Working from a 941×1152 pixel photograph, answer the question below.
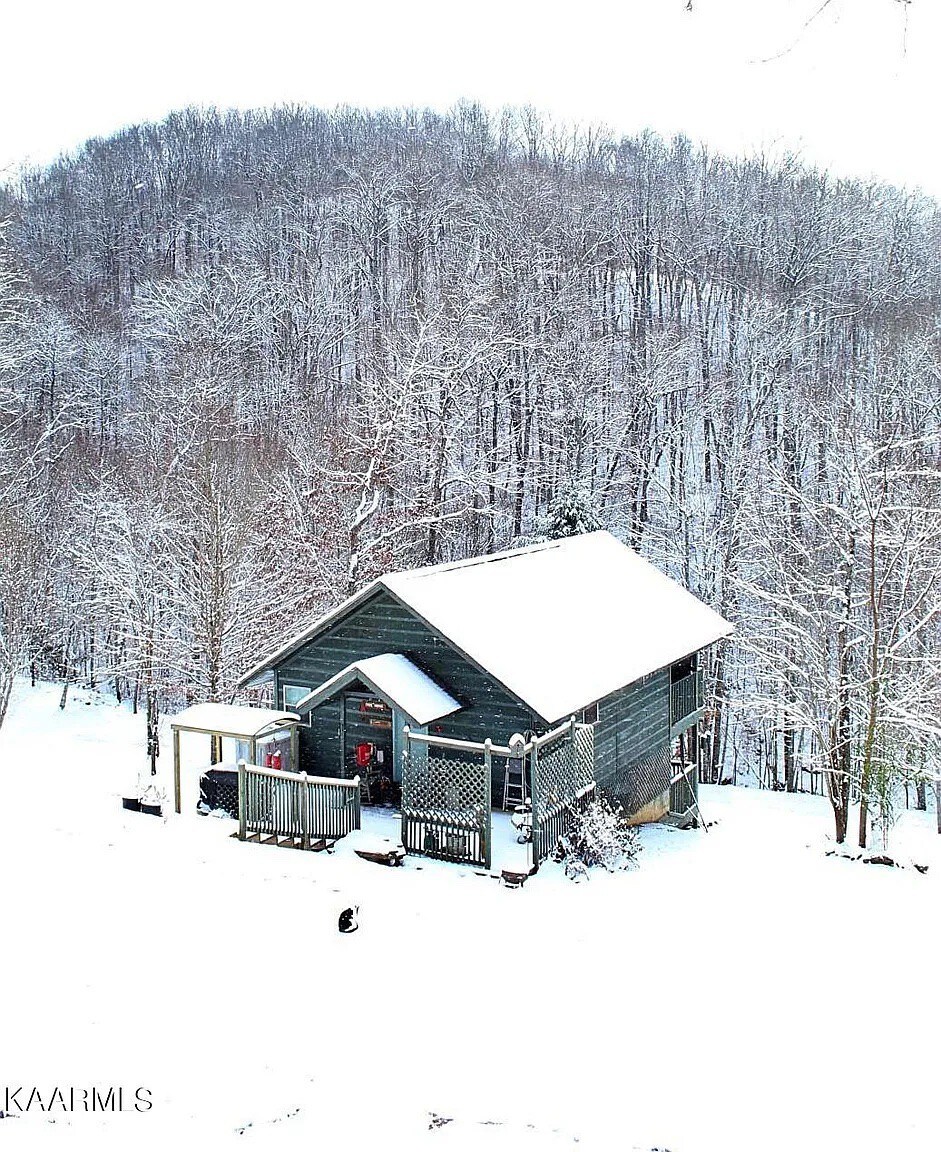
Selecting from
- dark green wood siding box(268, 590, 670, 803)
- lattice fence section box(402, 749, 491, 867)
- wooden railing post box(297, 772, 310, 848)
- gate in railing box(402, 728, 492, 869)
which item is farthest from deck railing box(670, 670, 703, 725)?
wooden railing post box(297, 772, 310, 848)

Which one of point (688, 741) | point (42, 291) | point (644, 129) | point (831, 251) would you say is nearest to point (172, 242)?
point (42, 291)

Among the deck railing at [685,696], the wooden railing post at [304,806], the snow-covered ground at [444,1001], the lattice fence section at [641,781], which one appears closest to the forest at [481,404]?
the deck railing at [685,696]

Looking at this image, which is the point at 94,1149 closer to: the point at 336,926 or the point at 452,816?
the point at 336,926

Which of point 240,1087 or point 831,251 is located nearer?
point 240,1087

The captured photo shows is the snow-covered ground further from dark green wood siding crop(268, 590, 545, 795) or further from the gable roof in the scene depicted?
the gable roof

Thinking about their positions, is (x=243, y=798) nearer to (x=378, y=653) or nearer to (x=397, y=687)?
(x=397, y=687)

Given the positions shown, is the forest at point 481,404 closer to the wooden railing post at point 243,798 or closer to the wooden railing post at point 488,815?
the wooden railing post at point 488,815
